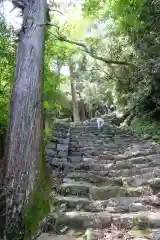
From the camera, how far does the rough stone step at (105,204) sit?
5059mm

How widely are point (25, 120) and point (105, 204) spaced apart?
1.98 meters

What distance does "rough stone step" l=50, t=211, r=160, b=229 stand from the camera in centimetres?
446

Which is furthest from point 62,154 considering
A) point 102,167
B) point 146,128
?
point 146,128

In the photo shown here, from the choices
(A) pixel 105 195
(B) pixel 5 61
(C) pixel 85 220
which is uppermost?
(B) pixel 5 61

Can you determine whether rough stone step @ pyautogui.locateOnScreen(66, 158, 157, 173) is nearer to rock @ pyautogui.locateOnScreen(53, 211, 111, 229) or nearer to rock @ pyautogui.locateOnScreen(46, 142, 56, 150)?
rock @ pyautogui.locateOnScreen(46, 142, 56, 150)

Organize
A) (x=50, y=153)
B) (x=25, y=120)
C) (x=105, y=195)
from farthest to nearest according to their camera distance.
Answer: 1. (x=50, y=153)
2. (x=105, y=195)
3. (x=25, y=120)

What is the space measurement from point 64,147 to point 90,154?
3.51ft

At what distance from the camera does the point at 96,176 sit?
700 cm

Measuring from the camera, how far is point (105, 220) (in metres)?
4.63

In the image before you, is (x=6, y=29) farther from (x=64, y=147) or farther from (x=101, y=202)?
(x=101, y=202)

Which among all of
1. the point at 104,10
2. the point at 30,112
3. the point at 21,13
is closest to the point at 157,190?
the point at 30,112

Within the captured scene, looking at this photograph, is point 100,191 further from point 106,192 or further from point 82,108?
point 82,108

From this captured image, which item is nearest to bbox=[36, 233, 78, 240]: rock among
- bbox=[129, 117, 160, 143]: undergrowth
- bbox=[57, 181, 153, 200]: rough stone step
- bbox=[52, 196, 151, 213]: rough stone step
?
bbox=[52, 196, 151, 213]: rough stone step

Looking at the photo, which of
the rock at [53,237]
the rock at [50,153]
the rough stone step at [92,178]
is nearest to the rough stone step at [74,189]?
the rough stone step at [92,178]
